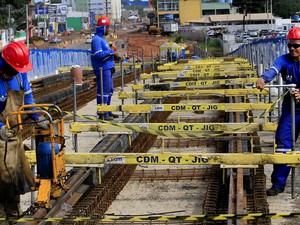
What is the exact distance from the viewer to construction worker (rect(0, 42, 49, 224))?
6.13 m

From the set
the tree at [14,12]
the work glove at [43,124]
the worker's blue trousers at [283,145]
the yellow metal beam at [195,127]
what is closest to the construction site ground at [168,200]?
the worker's blue trousers at [283,145]

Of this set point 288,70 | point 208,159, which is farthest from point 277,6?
point 208,159

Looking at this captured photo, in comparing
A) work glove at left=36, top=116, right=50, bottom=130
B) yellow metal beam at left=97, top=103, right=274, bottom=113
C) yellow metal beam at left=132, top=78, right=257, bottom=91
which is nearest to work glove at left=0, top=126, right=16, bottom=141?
work glove at left=36, top=116, right=50, bottom=130

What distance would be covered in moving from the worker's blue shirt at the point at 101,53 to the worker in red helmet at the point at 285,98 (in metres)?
5.86

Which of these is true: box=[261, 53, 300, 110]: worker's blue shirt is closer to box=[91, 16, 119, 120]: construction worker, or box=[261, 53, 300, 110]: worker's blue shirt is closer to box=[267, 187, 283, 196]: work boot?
box=[267, 187, 283, 196]: work boot

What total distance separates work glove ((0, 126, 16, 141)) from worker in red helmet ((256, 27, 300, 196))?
300 cm

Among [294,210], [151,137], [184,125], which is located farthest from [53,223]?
[151,137]

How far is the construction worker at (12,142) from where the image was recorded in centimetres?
613

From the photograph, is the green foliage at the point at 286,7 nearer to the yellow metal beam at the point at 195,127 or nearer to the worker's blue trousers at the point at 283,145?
the yellow metal beam at the point at 195,127

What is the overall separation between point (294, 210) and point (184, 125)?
2482 mm

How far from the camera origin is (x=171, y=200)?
8211mm

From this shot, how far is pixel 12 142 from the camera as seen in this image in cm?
611

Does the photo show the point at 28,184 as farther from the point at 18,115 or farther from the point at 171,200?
the point at 171,200

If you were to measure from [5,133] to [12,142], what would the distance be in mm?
205
